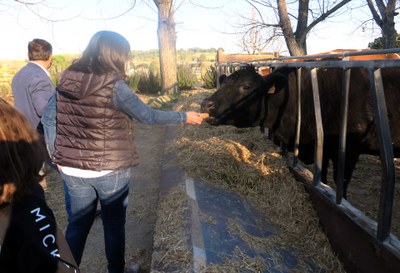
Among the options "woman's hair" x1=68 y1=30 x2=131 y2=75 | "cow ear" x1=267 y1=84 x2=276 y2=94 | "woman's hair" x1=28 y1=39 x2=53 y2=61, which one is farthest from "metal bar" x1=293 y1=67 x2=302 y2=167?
"woman's hair" x1=28 y1=39 x2=53 y2=61

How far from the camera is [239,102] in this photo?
14.5 ft

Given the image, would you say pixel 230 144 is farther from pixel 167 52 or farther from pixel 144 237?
pixel 167 52

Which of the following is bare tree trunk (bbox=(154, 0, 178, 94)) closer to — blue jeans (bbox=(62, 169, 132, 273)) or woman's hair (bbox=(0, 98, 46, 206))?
blue jeans (bbox=(62, 169, 132, 273))

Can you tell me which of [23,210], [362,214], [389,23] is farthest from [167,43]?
[23,210]

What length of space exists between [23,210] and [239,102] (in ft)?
11.6

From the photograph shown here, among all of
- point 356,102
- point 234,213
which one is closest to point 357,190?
point 356,102

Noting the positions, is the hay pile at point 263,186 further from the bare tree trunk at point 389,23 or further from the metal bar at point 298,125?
the bare tree trunk at point 389,23

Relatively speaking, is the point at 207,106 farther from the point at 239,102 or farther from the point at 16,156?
the point at 16,156

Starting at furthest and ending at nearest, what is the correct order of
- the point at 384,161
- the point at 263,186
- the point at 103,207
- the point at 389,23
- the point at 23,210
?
the point at 389,23 < the point at 263,186 < the point at 103,207 < the point at 384,161 < the point at 23,210

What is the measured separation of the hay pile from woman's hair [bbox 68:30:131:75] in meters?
1.44

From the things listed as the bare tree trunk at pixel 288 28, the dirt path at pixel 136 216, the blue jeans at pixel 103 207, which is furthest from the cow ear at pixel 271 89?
the bare tree trunk at pixel 288 28

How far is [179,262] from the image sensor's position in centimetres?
226

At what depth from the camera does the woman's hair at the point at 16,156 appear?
3.83 feet

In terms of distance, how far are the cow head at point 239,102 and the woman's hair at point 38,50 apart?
192 cm
